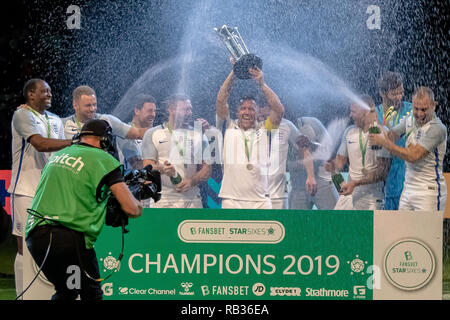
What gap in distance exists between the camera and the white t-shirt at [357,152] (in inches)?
326

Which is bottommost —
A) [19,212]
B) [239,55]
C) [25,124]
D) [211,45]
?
[19,212]

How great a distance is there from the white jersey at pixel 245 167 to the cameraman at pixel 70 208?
219 cm

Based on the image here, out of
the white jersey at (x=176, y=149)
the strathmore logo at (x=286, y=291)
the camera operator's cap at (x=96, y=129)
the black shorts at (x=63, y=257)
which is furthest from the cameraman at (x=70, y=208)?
the white jersey at (x=176, y=149)

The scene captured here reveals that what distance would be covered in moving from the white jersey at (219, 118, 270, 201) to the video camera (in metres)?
1.68

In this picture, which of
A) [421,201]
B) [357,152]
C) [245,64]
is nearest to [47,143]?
[245,64]

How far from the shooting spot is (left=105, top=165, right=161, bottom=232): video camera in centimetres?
622

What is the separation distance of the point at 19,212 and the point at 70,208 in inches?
88.4

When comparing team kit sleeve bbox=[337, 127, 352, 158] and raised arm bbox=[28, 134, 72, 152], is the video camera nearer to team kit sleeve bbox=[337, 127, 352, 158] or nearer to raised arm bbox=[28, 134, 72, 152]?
raised arm bbox=[28, 134, 72, 152]

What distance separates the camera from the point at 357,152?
8383 mm

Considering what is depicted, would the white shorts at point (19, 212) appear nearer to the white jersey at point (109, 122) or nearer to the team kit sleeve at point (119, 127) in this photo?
the white jersey at point (109, 122)

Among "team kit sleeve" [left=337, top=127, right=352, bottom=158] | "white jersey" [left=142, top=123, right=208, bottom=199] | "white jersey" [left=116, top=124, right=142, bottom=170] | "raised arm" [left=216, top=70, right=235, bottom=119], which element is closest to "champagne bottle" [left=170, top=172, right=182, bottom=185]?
"white jersey" [left=142, top=123, right=208, bottom=199]

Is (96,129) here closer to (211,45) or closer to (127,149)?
(127,149)
